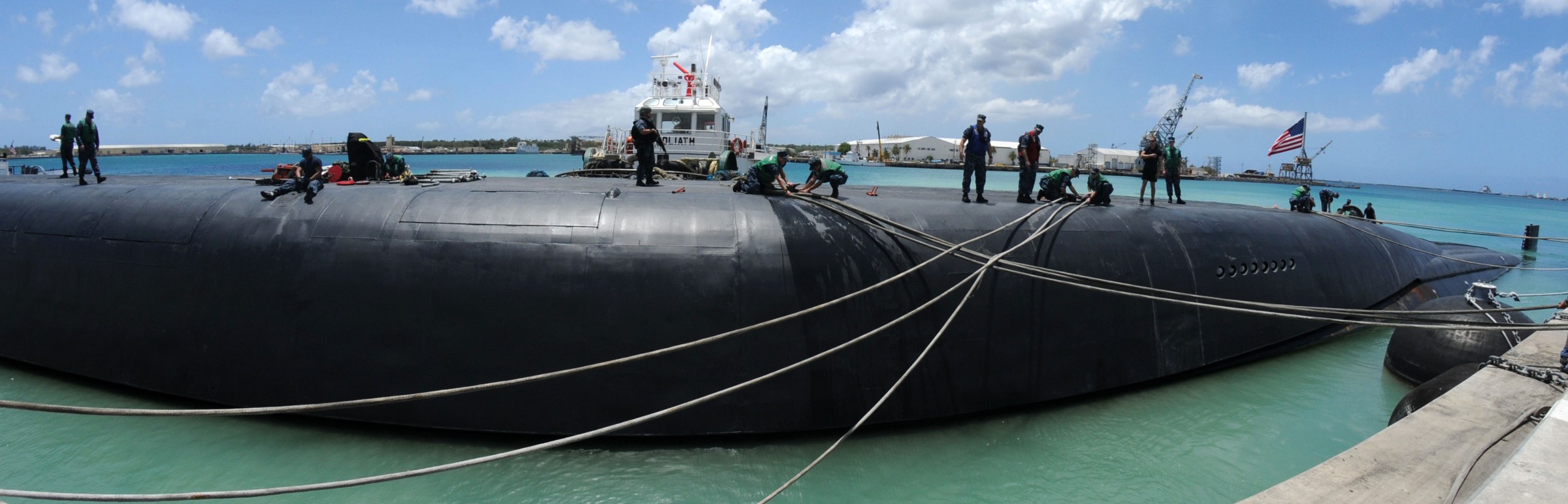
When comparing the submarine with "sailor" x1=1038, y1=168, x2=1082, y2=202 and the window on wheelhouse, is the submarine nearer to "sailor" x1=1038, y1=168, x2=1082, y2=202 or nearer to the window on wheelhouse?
"sailor" x1=1038, y1=168, x2=1082, y2=202

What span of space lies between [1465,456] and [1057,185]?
17.2ft

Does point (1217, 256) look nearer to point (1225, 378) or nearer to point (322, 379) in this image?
point (1225, 378)

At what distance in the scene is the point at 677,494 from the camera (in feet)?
21.6

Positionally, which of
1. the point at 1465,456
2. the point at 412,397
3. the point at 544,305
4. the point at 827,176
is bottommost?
the point at 1465,456

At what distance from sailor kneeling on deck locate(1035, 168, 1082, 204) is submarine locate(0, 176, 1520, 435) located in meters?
1.34

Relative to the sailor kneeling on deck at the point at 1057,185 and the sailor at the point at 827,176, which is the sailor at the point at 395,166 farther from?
the sailor kneeling on deck at the point at 1057,185

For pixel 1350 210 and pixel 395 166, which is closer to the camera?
pixel 395 166

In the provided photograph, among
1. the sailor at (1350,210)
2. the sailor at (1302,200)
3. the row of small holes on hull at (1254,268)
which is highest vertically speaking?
the sailor at (1302,200)

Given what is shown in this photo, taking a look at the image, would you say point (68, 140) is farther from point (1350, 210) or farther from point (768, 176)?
point (1350, 210)

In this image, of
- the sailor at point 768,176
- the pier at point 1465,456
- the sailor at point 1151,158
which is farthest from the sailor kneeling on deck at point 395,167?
the pier at point 1465,456

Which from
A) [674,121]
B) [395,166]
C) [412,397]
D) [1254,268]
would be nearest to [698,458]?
[412,397]

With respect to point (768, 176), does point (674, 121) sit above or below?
above

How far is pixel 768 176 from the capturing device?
8820 mm

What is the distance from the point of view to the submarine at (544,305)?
7.13 meters
